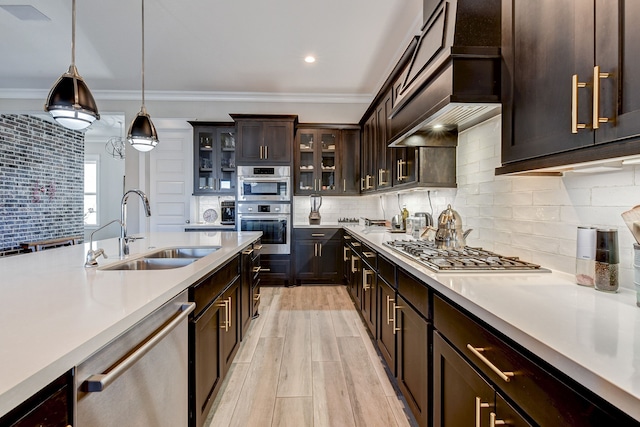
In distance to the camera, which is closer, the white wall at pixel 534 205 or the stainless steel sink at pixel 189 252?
the white wall at pixel 534 205

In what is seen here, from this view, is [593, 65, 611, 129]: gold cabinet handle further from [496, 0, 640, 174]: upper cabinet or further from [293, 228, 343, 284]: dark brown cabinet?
[293, 228, 343, 284]: dark brown cabinet

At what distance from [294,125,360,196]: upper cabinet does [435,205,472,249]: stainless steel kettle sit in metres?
2.83

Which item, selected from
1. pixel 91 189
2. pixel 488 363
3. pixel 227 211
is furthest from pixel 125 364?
pixel 91 189

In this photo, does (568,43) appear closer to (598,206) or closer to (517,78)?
(517,78)

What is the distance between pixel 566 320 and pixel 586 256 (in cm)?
54

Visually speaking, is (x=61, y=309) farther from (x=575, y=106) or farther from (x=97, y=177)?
(x=97, y=177)

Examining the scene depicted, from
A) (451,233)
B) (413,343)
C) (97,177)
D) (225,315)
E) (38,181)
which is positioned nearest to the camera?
(413,343)

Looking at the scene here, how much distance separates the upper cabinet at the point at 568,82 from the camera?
0.83 meters

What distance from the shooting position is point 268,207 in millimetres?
4559

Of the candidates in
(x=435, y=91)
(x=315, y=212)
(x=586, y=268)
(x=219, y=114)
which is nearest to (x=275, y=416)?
(x=586, y=268)

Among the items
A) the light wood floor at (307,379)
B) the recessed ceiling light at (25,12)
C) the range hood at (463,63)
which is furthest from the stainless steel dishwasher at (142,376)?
the recessed ceiling light at (25,12)

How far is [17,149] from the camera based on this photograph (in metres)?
4.86

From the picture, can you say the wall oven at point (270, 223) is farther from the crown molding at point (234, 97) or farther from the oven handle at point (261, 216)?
the crown molding at point (234, 97)

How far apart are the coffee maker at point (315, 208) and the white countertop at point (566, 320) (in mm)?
3492
